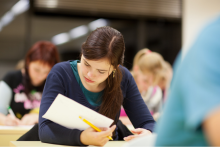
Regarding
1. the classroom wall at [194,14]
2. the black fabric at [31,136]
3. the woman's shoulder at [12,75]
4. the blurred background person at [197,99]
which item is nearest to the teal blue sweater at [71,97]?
the black fabric at [31,136]

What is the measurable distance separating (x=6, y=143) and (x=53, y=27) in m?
2.76

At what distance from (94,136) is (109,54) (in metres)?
0.43

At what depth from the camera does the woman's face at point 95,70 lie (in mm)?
1225

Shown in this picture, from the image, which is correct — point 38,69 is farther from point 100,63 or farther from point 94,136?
point 94,136

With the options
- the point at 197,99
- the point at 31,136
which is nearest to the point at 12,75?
the point at 31,136

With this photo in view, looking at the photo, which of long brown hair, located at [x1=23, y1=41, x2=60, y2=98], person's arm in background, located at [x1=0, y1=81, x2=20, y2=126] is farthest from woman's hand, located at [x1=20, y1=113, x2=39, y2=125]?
long brown hair, located at [x1=23, y1=41, x2=60, y2=98]

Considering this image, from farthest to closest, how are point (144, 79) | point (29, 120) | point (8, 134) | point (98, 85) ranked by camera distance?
1. point (144, 79)
2. point (29, 120)
3. point (8, 134)
4. point (98, 85)

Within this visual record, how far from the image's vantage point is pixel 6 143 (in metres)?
1.47

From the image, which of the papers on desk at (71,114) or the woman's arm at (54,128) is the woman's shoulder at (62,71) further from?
the papers on desk at (71,114)

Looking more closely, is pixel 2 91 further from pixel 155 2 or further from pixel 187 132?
pixel 155 2

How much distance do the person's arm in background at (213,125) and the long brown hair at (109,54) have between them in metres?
0.86

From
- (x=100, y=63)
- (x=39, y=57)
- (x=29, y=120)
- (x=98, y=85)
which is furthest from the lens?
(x=39, y=57)

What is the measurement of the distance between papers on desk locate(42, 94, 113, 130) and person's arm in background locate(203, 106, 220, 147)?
0.64 m

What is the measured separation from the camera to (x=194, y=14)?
4523mm
